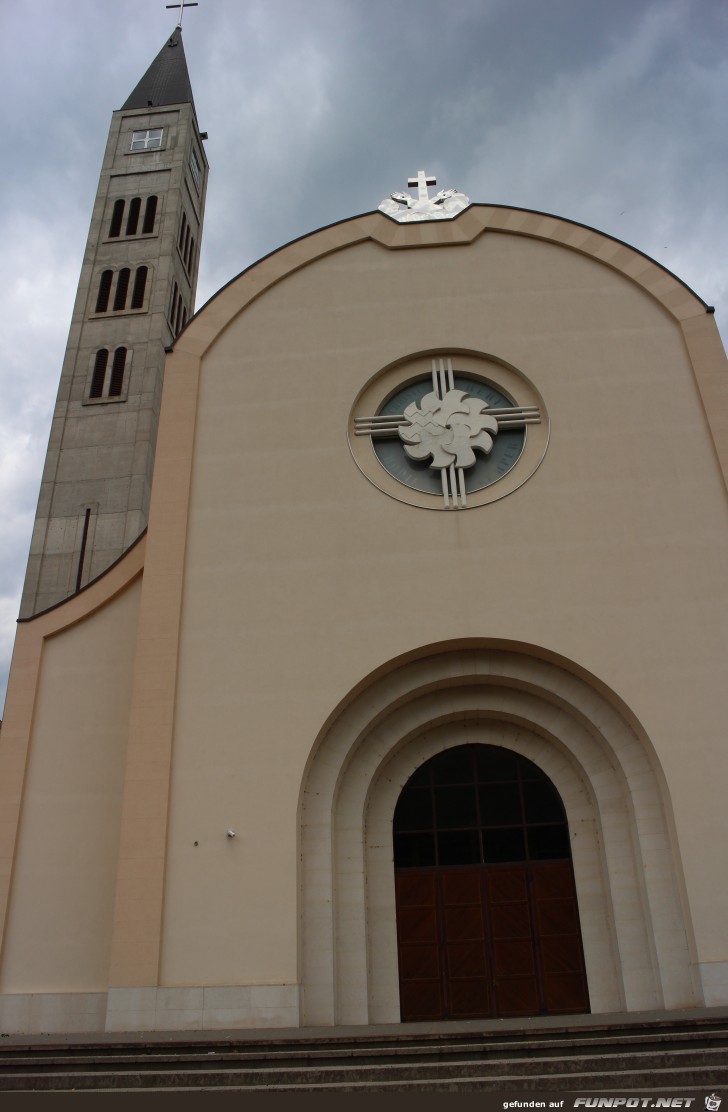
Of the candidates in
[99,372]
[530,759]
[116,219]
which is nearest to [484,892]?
[530,759]

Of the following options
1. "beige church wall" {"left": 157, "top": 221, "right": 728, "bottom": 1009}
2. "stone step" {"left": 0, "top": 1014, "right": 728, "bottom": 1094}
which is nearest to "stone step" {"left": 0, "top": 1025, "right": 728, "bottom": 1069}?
"stone step" {"left": 0, "top": 1014, "right": 728, "bottom": 1094}

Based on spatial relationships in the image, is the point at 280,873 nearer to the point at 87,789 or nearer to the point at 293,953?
the point at 293,953

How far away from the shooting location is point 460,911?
12609 mm

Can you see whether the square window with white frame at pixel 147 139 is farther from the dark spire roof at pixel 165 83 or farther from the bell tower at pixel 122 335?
the dark spire roof at pixel 165 83

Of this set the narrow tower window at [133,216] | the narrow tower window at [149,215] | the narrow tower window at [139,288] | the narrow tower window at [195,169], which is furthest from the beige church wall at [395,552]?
the narrow tower window at [195,169]

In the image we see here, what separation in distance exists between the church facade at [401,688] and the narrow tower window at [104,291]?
14.6 m

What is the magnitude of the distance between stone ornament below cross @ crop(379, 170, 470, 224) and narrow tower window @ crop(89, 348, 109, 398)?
13.3 metres

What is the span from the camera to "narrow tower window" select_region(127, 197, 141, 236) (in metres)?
30.1

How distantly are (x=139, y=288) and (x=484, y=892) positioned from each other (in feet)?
A: 74.3

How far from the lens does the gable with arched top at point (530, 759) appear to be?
11570mm

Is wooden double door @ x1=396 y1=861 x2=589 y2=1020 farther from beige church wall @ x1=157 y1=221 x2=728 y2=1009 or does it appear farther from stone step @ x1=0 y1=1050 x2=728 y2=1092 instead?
stone step @ x1=0 y1=1050 x2=728 y2=1092

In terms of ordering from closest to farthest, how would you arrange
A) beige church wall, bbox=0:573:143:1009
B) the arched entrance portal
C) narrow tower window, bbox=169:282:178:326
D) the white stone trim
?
the white stone trim → beige church wall, bbox=0:573:143:1009 → the arched entrance portal → narrow tower window, bbox=169:282:178:326

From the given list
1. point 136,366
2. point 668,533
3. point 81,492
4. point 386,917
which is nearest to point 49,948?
point 386,917

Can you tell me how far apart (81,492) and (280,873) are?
15.9 meters
